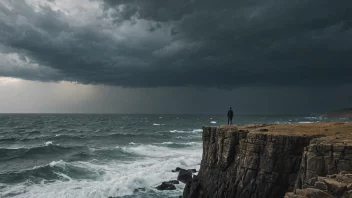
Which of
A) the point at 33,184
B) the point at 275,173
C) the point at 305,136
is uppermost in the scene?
the point at 305,136

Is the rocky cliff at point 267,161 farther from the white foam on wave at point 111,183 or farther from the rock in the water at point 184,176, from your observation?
the rock in the water at point 184,176

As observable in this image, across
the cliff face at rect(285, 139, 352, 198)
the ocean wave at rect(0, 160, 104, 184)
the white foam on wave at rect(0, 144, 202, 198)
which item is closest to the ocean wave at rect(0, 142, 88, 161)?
the ocean wave at rect(0, 160, 104, 184)

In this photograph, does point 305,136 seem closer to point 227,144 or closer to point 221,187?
point 227,144

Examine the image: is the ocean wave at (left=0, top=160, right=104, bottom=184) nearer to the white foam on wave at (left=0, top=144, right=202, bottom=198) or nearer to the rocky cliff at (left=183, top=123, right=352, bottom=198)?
the white foam on wave at (left=0, top=144, right=202, bottom=198)

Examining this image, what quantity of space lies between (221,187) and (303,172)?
24.8 ft

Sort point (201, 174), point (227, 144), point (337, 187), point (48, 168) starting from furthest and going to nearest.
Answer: point (48, 168) < point (201, 174) < point (227, 144) < point (337, 187)

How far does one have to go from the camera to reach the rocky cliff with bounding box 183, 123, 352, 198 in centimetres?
1519

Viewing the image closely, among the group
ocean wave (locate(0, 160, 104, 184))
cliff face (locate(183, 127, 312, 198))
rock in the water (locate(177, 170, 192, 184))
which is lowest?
ocean wave (locate(0, 160, 104, 184))

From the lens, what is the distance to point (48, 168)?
38.5 metres

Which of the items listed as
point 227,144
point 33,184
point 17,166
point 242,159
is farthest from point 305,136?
point 17,166

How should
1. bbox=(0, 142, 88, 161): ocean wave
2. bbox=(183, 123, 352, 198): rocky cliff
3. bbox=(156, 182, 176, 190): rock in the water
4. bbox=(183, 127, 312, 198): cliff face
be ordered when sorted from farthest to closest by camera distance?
bbox=(0, 142, 88, 161): ocean wave < bbox=(156, 182, 176, 190): rock in the water < bbox=(183, 127, 312, 198): cliff face < bbox=(183, 123, 352, 198): rocky cliff

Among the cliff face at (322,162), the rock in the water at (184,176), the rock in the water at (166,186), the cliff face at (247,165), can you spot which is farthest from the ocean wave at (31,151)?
the cliff face at (322,162)

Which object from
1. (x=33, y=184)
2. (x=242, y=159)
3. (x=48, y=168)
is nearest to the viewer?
(x=242, y=159)

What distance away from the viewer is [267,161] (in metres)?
18.9
